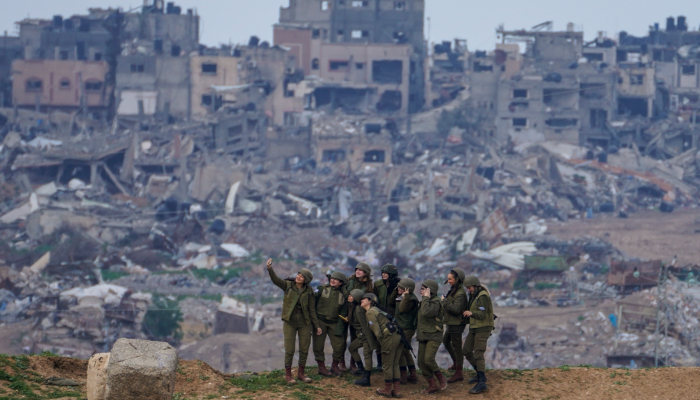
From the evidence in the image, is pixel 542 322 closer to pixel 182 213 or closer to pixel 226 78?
pixel 182 213

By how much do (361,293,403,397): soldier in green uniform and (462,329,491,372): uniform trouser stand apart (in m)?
0.76

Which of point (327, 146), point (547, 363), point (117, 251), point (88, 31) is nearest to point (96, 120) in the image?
point (88, 31)

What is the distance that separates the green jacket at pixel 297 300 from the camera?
28.5 feet

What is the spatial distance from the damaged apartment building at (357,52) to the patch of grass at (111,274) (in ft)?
72.4

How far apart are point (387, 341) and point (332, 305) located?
0.85m

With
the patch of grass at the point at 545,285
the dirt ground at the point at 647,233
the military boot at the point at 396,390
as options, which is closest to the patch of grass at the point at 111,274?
the patch of grass at the point at 545,285

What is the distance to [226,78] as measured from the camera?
48.6 metres

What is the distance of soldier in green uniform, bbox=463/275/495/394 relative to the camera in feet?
27.9

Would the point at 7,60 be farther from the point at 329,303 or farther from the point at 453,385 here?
the point at 453,385

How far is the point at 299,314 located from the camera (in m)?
8.79

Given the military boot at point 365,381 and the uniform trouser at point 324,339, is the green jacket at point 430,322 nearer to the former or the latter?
the military boot at point 365,381

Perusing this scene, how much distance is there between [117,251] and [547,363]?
1714 centimetres

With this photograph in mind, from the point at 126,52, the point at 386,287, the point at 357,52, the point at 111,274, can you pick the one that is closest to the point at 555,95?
the point at 357,52

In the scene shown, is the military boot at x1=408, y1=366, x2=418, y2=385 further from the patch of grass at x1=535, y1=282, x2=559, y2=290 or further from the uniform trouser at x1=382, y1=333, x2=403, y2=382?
the patch of grass at x1=535, y1=282, x2=559, y2=290
